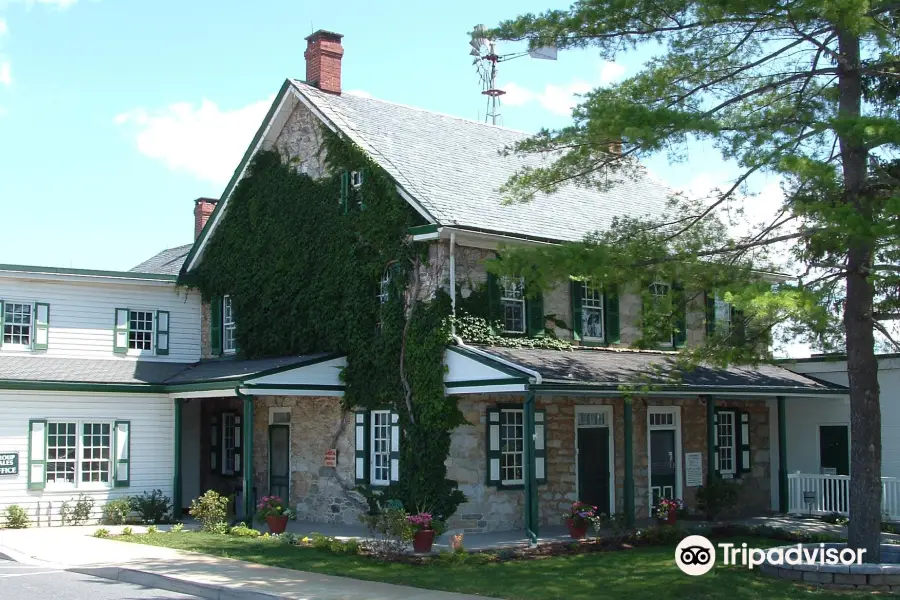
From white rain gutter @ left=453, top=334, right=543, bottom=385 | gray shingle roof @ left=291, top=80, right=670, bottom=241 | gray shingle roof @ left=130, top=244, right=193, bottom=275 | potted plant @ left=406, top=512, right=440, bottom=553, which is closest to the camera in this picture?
potted plant @ left=406, top=512, right=440, bottom=553

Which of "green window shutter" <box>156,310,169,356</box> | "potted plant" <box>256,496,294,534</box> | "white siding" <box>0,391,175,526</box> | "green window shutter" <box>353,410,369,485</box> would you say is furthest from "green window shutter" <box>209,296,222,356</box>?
"potted plant" <box>256,496,294,534</box>

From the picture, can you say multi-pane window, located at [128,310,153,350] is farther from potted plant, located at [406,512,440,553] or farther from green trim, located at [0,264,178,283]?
potted plant, located at [406,512,440,553]

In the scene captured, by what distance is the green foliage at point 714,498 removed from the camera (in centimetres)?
2158

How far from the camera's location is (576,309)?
21609mm

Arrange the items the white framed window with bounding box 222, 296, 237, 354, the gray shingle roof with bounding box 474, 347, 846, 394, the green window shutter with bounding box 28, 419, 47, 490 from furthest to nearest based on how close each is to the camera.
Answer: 1. the white framed window with bounding box 222, 296, 237, 354
2. the green window shutter with bounding box 28, 419, 47, 490
3. the gray shingle roof with bounding box 474, 347, 846, 394

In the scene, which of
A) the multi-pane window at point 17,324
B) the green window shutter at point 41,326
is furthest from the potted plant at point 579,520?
the multi-pane window at point 17,324

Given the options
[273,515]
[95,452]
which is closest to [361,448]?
[273,515]

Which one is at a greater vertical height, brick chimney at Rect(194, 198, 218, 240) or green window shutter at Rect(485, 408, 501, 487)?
brick chimney at Rect(194, 198, 218, 240)

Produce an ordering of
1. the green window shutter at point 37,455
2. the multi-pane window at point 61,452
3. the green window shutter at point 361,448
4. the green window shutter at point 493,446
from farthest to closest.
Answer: the multi-pane window at point 61,452 < the green window shutter at point 37,455 < the green window shutter at point 361,448 < the green window shutter at point 493,446

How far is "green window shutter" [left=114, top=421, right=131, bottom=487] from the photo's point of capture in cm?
2288

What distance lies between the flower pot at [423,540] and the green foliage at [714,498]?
727cm

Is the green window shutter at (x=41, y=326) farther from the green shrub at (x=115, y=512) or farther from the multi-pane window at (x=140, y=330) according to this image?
the green shrub at (x=115, y=512)

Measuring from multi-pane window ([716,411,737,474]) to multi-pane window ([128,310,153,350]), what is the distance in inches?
531

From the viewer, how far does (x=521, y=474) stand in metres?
20.1
